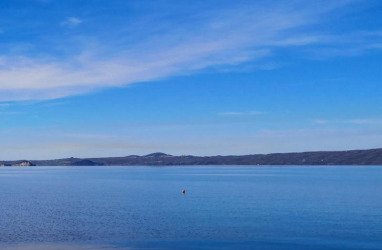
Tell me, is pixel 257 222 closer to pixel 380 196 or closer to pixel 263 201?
pixel 263 201

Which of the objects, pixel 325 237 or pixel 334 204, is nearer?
pixel 325 237

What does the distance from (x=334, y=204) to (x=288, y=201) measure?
18.3 feet

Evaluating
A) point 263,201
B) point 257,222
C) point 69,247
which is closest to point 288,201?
point 263,201

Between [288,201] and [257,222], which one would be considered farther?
[288,201]

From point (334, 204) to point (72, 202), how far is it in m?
28.8

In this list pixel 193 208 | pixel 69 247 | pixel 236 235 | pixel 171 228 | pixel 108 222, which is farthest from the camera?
pixel 193 208

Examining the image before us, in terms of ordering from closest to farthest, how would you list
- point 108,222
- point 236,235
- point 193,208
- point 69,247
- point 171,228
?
point 69,247 < point 236,235 < point 171,228 < point 108,222 < point 193,208

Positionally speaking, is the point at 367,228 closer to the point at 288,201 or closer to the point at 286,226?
the point at 286,226

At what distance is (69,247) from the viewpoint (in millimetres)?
31547

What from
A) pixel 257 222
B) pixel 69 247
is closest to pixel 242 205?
pixel 257 222

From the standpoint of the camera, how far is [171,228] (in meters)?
37.6

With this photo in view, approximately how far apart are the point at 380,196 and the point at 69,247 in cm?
4218

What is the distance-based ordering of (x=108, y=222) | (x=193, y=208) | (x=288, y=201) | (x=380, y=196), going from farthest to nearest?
(x=380, y=196)
(x=288, y=201)
(x=193, y=208)
(x=108, y=222)

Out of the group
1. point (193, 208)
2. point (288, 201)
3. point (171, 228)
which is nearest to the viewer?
point (171, 228)
